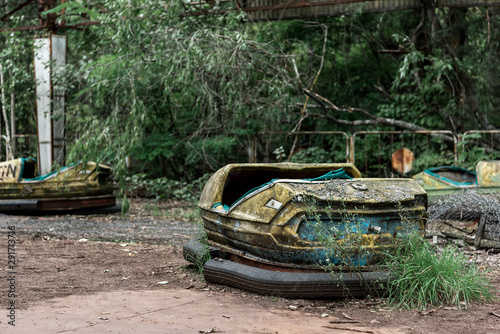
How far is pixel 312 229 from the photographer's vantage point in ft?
14.0

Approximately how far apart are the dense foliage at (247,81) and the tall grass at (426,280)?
5.27 m

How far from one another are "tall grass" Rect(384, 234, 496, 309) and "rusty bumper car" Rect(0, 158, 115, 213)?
22.3 feet

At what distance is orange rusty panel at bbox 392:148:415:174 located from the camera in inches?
454

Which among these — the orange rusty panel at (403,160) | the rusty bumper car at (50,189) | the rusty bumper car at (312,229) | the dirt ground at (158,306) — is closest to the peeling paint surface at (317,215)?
the rusty bumper car at (312,229)

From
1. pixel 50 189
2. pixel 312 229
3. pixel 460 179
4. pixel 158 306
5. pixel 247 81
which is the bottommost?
pixel 50 189

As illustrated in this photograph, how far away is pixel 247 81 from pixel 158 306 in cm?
689

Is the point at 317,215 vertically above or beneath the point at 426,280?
above

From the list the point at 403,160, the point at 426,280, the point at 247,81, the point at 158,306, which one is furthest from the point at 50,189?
the point at 426,280

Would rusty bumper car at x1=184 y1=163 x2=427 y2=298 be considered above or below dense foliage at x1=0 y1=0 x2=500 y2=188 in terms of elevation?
below

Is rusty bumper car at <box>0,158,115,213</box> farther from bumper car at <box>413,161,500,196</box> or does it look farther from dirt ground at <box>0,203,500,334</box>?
bumper car at <box>413,161,500,196</box>

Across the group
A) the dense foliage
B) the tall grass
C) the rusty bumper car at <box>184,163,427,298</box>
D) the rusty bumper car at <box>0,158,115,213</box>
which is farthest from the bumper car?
the rusty bumper car at <box>0,158,115,213</box>

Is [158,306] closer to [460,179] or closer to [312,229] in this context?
[312,229]

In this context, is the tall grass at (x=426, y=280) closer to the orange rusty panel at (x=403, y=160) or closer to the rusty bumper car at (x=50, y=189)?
the rusty bumper car at (x=50, y=189)

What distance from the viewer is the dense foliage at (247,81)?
32.8 feet
